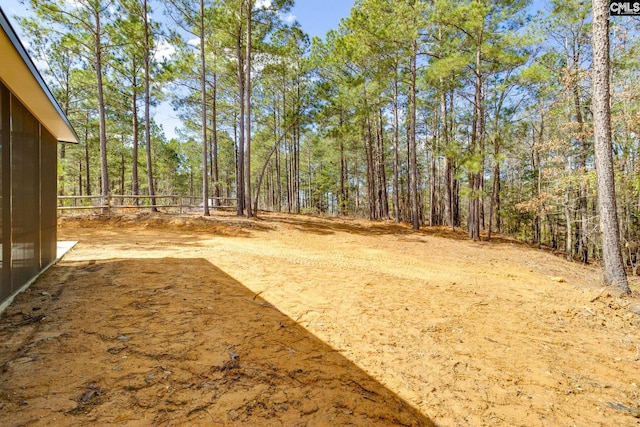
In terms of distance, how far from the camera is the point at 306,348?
306 cm

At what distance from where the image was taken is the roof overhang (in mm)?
2912

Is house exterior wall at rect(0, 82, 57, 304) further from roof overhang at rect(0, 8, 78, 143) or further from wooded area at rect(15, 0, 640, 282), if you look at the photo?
wooded area at rect(15, 0, 640, 282)

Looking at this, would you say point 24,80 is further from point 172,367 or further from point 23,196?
point 172,367

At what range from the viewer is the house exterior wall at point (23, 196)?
3.62 m

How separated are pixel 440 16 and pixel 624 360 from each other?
1249 cm

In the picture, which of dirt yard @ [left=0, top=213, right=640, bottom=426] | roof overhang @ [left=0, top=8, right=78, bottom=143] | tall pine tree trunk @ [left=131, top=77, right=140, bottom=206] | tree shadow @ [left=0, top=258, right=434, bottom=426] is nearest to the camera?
tree shadow @ [left=0, top=258, right=434, bottom=426]

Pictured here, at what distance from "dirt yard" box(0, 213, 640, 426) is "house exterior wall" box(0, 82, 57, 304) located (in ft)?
1.23

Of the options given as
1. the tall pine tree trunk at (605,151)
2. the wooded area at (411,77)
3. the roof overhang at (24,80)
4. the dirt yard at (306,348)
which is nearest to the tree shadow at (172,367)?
the dirt yard at (306,348)

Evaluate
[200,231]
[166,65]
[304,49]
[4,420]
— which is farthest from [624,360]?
[166,65]

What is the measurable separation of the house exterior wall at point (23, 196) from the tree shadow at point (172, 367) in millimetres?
514

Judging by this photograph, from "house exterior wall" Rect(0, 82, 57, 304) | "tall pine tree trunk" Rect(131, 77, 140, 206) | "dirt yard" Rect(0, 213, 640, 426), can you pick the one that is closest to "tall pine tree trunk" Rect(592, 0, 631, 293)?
"dirt yard" Rect(0, 213, 640, 426)

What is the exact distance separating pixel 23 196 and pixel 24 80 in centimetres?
167

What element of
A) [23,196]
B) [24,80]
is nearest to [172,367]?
[23,196]

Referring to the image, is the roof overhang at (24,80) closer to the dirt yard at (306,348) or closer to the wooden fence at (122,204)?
the dirt yard at (306,348)
